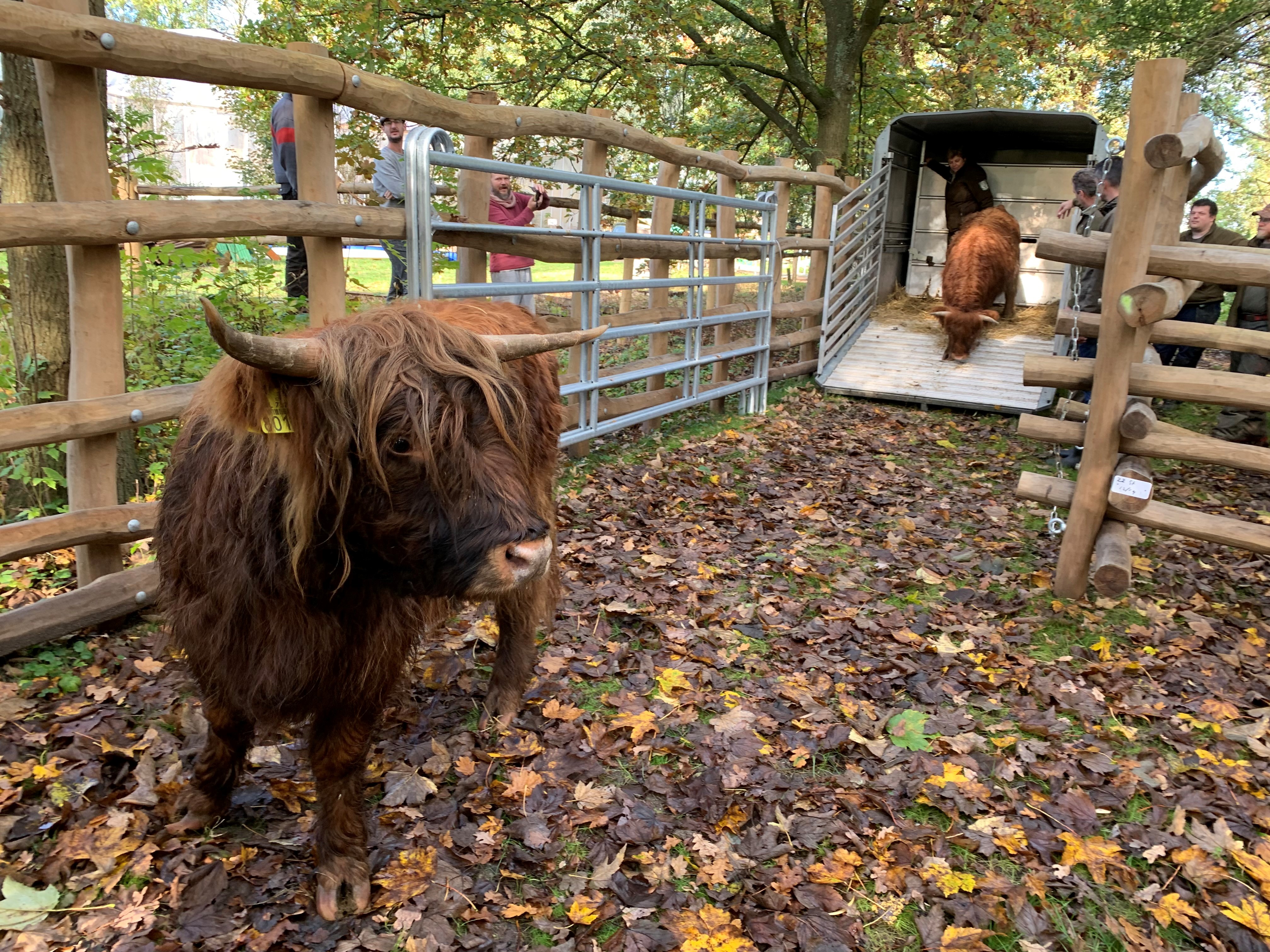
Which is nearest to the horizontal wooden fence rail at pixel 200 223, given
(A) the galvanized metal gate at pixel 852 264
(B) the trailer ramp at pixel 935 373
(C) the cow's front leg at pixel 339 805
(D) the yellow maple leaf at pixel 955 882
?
(C) the cow's front leg at pixel 339 805

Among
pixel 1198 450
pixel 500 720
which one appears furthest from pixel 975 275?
pixel 500 720

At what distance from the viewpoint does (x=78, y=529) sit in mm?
3367

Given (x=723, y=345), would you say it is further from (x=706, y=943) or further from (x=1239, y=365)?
(x=706, y=943)

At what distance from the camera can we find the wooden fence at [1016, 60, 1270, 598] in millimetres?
4402

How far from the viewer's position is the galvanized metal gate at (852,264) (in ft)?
33.3

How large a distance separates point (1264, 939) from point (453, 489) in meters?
2.81

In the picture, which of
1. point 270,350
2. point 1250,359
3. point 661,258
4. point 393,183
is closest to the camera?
point 270,350

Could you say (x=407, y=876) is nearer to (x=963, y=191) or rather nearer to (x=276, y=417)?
(x=276, y=417)

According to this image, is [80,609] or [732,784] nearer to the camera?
[732,784]

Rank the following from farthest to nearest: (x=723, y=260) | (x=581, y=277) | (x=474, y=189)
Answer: (x=723, y=260) < (x=581, y=277) < (x=474, y=189)

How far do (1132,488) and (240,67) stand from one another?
16.3 ft

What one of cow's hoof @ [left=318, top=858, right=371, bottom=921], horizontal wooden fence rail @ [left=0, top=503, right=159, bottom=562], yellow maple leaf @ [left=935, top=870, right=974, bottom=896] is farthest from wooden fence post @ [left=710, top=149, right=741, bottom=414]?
cow's hoof @ [left=318, top=858, right=371, bottom=921]

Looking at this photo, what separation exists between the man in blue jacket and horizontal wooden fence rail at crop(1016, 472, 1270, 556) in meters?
5.33

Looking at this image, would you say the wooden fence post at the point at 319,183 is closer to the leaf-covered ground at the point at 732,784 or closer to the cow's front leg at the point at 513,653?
the cow's front leg at the point at 513,653
